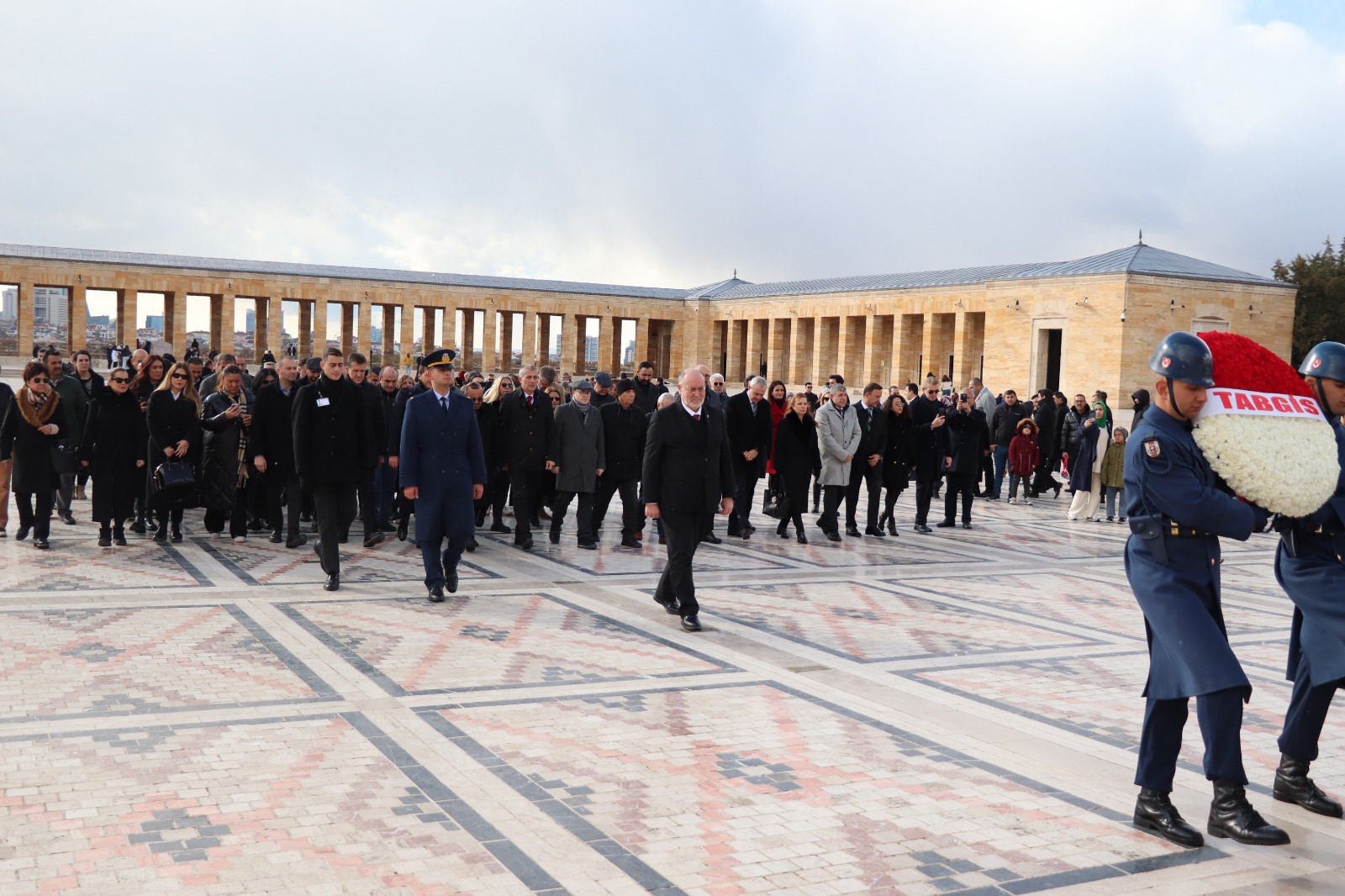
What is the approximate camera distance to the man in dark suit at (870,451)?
13.9 meters

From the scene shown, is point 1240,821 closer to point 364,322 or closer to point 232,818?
point 232,818

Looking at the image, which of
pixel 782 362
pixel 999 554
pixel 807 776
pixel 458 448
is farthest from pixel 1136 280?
pixel 807 776

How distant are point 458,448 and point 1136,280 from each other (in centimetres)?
3268

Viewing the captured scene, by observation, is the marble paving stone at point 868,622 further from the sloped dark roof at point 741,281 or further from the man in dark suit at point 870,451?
the sloped dark roof at point 741,281

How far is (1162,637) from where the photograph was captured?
14.6ft

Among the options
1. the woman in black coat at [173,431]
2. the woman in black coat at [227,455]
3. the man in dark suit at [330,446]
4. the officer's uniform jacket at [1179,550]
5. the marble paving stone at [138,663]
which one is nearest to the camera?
the officer's uniform jacket at [1179,550]

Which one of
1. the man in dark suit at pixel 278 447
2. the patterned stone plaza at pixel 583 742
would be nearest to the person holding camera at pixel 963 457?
the patterned stone plaza at pixel 583 742

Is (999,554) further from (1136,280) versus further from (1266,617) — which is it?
(1136,280)

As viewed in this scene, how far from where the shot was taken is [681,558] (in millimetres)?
8258

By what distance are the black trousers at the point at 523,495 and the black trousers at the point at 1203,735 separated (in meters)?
8.21

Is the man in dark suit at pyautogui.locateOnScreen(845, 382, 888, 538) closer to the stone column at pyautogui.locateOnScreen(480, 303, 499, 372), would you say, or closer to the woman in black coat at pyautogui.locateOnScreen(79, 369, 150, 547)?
the woman in black coat at pyautogui.locateOnScreen(79, 369, 150, 547)

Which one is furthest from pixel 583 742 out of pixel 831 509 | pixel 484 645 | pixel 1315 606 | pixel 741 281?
pixel 741 281

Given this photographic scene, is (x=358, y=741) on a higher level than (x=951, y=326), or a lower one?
lower

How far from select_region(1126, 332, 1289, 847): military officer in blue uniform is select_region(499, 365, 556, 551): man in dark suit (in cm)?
858
